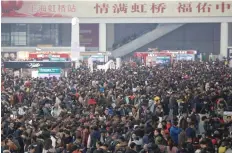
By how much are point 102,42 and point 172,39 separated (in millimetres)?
7317

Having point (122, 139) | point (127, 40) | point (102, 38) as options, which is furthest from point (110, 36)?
point (122, 139)

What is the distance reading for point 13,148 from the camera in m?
12.9

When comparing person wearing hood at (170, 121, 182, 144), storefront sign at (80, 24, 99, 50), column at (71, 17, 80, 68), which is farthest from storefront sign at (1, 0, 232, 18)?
person wearing hood at (170, 121, 182, 144)

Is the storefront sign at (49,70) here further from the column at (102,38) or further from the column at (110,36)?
the column at (110,36)

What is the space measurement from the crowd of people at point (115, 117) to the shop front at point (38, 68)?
82.7 inches

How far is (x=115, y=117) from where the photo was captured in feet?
51.4

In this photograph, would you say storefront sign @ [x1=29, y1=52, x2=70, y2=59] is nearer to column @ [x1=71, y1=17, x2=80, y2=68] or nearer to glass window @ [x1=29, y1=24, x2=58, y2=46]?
column @ [x1=71, y1=17, x2=80, y2=68]

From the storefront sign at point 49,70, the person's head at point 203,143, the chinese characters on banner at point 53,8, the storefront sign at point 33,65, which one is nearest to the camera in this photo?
the person's head at point 203,143

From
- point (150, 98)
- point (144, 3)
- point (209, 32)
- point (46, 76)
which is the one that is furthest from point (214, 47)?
point (150, 98)

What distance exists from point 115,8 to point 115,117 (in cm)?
3977

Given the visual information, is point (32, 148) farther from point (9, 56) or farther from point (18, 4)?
point (18, 4)

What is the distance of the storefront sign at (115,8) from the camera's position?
5444 centimetres

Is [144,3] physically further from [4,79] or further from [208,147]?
[208,147]

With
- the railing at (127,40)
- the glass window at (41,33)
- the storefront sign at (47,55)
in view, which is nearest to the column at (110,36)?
the railing at (127,40)
